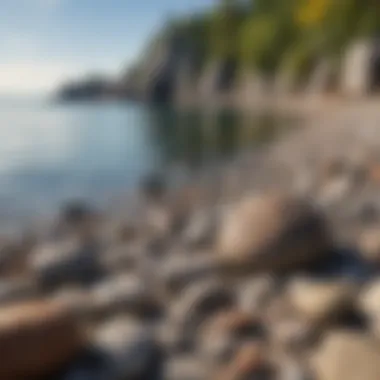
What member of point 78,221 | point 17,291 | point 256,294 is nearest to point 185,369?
point 256,294

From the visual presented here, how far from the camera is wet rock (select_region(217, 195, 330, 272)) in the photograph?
62.6 inches

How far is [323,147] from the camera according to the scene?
4.98 metres

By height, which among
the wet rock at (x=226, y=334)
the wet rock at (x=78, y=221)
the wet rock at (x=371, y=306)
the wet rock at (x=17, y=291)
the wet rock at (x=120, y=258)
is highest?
the wet rock at (x=371, y=306)

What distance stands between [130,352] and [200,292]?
0.28 metres

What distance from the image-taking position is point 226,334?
1.14m

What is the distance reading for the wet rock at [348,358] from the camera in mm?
913

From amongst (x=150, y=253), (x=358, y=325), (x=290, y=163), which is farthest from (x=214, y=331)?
(x=290, y=163)

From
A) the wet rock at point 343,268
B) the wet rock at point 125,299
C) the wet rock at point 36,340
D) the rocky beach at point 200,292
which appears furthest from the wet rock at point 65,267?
the wet rock at point 343,268

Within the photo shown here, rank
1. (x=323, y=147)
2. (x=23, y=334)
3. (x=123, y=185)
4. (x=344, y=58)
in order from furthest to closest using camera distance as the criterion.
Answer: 1. (x=344, y=58)
2. (x=323, y=147)
3. (x=123, y=185)
4. (x=23, y=334)

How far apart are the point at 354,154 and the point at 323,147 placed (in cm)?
96

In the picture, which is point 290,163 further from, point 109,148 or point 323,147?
point 109,148

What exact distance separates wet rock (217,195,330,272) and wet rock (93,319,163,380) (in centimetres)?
53

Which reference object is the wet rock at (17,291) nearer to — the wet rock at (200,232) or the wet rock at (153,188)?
the wet rock at (200,232)

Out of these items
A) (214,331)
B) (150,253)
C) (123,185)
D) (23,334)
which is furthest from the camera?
(123,185)
